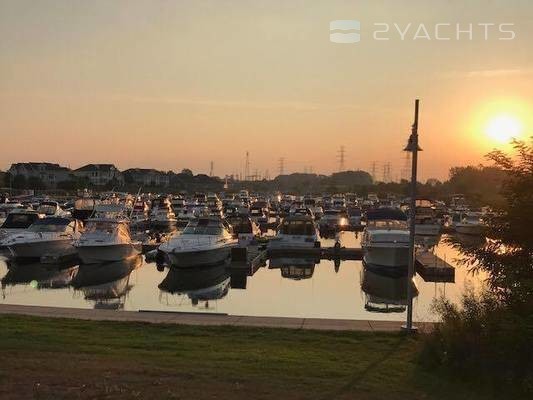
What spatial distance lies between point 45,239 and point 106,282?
27.4 ft

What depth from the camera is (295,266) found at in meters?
40.3

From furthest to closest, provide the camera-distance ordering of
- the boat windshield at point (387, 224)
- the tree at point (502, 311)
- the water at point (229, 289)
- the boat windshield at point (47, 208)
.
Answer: the boat windshield at point (47, 208)
the boat windshield at point (387, 224)
the water at point (229, 289)
the tree at point (502, 311)

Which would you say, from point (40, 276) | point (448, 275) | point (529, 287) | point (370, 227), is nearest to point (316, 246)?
point (370, 227)

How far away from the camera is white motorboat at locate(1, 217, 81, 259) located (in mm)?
38125

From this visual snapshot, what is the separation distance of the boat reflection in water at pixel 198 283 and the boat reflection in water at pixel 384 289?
7.01 m

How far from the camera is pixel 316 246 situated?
44562mm

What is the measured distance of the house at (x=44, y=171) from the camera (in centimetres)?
17800

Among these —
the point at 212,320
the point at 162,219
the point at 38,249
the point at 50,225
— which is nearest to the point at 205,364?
the point at 212,320

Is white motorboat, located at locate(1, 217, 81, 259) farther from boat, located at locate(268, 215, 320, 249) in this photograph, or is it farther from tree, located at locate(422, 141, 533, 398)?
tree, located at locate(422, 141, 533, 398)

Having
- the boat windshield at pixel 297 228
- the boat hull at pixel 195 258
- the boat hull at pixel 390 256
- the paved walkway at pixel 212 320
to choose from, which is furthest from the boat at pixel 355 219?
the paved walkway at pixel 212 320

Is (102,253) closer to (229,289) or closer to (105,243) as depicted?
(105,243)

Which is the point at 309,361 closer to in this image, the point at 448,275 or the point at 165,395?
the point at 165,395

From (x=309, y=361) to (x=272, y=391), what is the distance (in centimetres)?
225

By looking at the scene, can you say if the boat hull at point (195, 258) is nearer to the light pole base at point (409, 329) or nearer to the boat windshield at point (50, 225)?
the boat windshield at point (50, 225)
